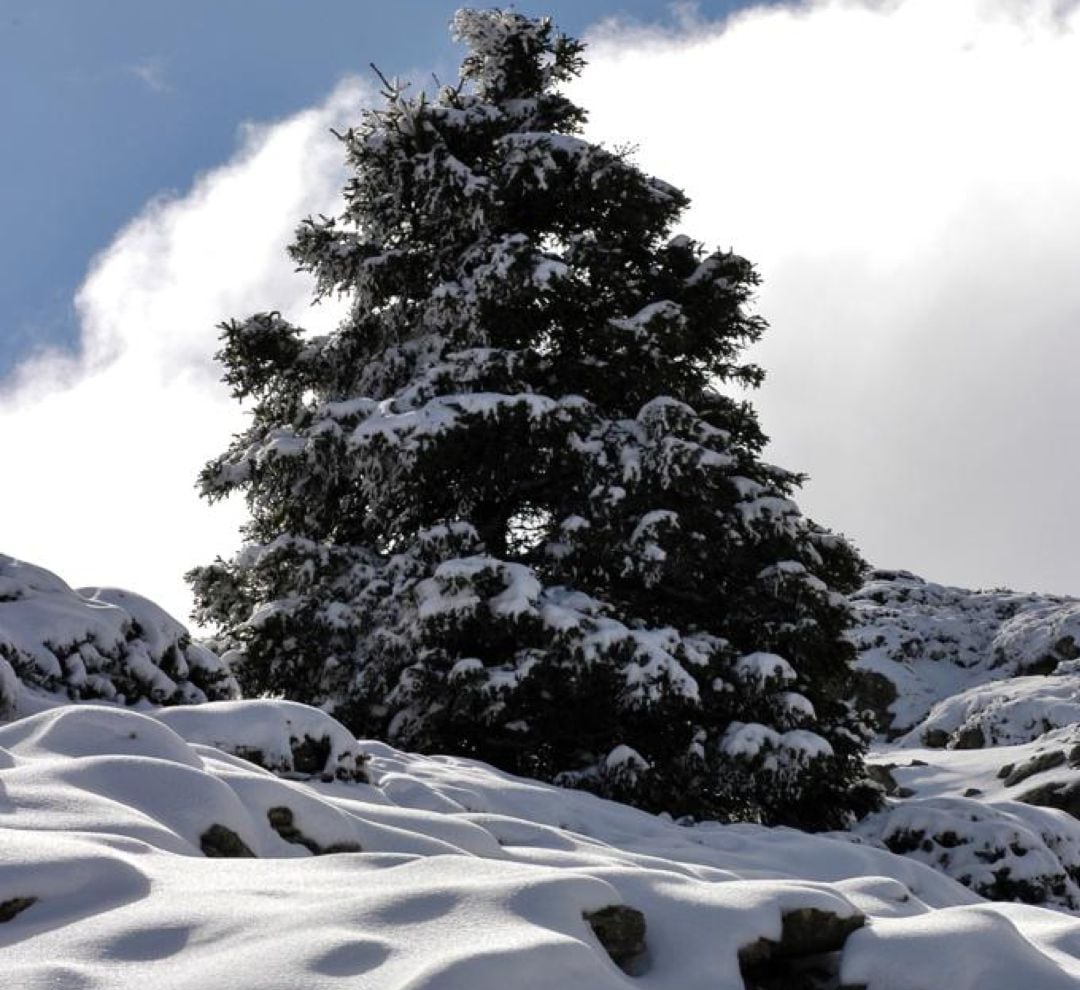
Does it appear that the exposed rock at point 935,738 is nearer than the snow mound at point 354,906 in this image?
No

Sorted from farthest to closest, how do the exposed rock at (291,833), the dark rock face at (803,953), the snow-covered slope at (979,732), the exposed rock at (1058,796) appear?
the exposed rock at (1058,796) < the snow-covered slope at (979,732) < the exposed rock at (291,833) < the dark rock face at (803,953)

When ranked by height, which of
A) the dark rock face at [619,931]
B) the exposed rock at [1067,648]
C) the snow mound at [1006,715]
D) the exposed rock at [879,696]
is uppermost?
the exposed rock at [1067,648]

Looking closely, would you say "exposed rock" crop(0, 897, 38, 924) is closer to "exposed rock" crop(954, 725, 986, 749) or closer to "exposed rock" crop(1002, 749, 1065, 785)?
"exposed rock" crop(1002, 749, 1065, 785)

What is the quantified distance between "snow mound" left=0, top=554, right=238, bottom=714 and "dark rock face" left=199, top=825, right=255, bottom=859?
3.22 meters

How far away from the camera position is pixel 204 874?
140 inches

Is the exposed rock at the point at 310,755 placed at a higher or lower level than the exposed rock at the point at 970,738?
lower

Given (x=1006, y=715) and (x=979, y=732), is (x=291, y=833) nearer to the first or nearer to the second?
(x=979, y=732)

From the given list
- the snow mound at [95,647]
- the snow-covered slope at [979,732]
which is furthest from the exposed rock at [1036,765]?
the snow mound at [95,647]

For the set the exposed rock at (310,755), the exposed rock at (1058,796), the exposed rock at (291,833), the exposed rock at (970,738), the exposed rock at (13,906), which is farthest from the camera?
the exposed rock at (970,738)

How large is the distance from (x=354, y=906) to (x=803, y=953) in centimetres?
178

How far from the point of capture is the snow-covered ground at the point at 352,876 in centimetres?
288

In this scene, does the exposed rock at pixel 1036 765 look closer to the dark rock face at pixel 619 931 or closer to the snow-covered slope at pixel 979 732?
the snow-covered slope at pixel 979 732

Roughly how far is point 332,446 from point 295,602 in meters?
1.72

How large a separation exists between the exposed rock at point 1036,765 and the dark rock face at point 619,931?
13.9 m
